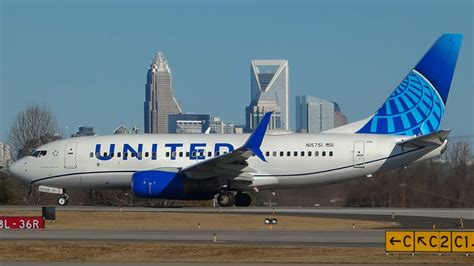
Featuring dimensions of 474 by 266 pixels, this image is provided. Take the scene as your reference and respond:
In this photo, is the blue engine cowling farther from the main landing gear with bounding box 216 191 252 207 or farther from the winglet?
the winglet

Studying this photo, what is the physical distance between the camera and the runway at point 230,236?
30.1 m

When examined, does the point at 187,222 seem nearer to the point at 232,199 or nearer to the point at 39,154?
the point at 232,199

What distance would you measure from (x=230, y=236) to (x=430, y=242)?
25.7 ft

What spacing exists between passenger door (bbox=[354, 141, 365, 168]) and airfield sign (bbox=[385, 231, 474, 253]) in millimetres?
20428

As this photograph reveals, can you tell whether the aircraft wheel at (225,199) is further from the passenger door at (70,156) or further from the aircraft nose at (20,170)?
the aircraft nose at (20,170)

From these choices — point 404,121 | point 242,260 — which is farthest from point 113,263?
point 404,121

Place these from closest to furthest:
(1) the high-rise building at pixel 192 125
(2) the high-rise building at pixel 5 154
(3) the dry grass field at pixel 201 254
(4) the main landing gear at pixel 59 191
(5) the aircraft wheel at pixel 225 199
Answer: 1. (3) the dry grass field at pixel 201 254
2. (5) the aircraft wheel at pixel 225 199
3. (4) the main landing gear at pixel 59 191
4. (2) the high-rise building at pixel 5 154
5. (1) the high-rise building at pixel 192 125

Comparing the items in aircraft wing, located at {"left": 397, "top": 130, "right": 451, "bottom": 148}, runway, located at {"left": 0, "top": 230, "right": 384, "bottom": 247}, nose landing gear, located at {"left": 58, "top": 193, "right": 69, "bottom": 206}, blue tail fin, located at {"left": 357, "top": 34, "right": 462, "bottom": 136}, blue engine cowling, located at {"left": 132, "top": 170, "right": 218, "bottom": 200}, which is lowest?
runway, located at {"left": 0, "top": 230, "right": 384, "bottom": 247}

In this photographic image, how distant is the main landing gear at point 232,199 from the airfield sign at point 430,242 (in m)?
21.6

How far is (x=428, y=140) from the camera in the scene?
149ft

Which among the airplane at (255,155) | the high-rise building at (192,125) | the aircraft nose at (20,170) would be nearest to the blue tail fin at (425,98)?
the airplane at (255,155)

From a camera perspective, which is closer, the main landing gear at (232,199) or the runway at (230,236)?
the runway at (230,236)

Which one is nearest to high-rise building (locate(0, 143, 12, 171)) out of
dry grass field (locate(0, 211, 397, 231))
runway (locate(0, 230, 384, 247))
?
dry grass field (locate(0, 211, 397, 231))

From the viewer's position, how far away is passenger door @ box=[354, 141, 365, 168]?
154 feet
